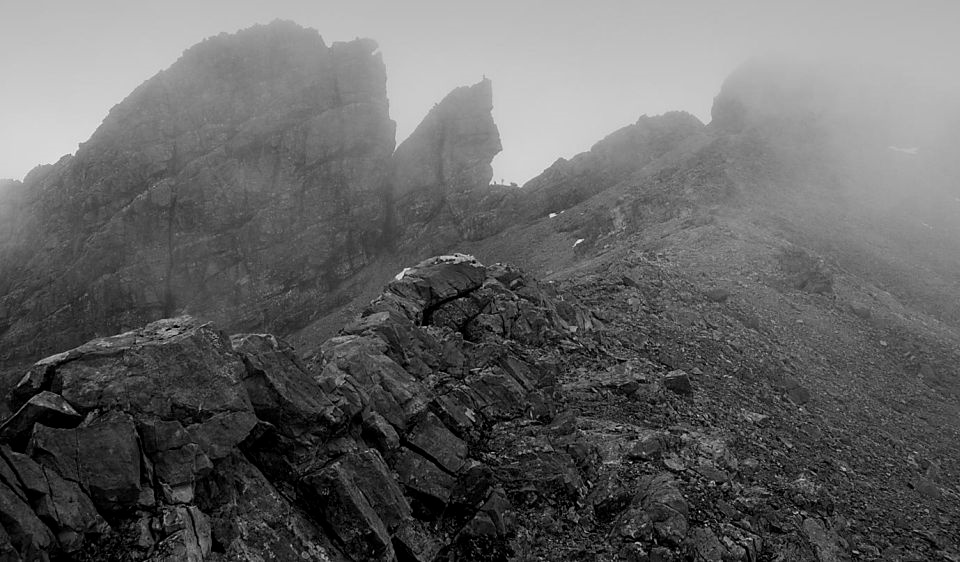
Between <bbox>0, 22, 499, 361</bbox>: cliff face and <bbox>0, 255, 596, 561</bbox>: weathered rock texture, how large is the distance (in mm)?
55176

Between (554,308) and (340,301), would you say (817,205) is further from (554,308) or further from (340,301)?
(340,301)

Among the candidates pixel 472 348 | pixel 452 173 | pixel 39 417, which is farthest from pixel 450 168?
pixel 39 417

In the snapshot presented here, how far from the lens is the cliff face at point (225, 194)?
6675 centimetres

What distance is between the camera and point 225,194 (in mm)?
70562

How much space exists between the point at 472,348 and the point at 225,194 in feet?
193

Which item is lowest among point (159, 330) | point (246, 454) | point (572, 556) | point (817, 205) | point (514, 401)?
point (817, 205)

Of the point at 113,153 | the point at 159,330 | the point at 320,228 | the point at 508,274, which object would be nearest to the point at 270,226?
the point at 320,228

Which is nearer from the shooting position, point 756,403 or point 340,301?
point 756,403

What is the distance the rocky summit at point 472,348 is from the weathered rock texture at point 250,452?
7 centimetres

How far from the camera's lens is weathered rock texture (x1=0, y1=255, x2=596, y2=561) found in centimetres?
1165

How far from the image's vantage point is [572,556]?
1524 centimetres

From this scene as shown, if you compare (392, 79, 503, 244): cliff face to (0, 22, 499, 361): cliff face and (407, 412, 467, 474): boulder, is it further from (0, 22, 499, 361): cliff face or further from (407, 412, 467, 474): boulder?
(407, 412, 467, 474): boulder

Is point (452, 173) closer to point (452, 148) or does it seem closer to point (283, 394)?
point (452, 148)

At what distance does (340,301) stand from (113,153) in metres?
33.8
